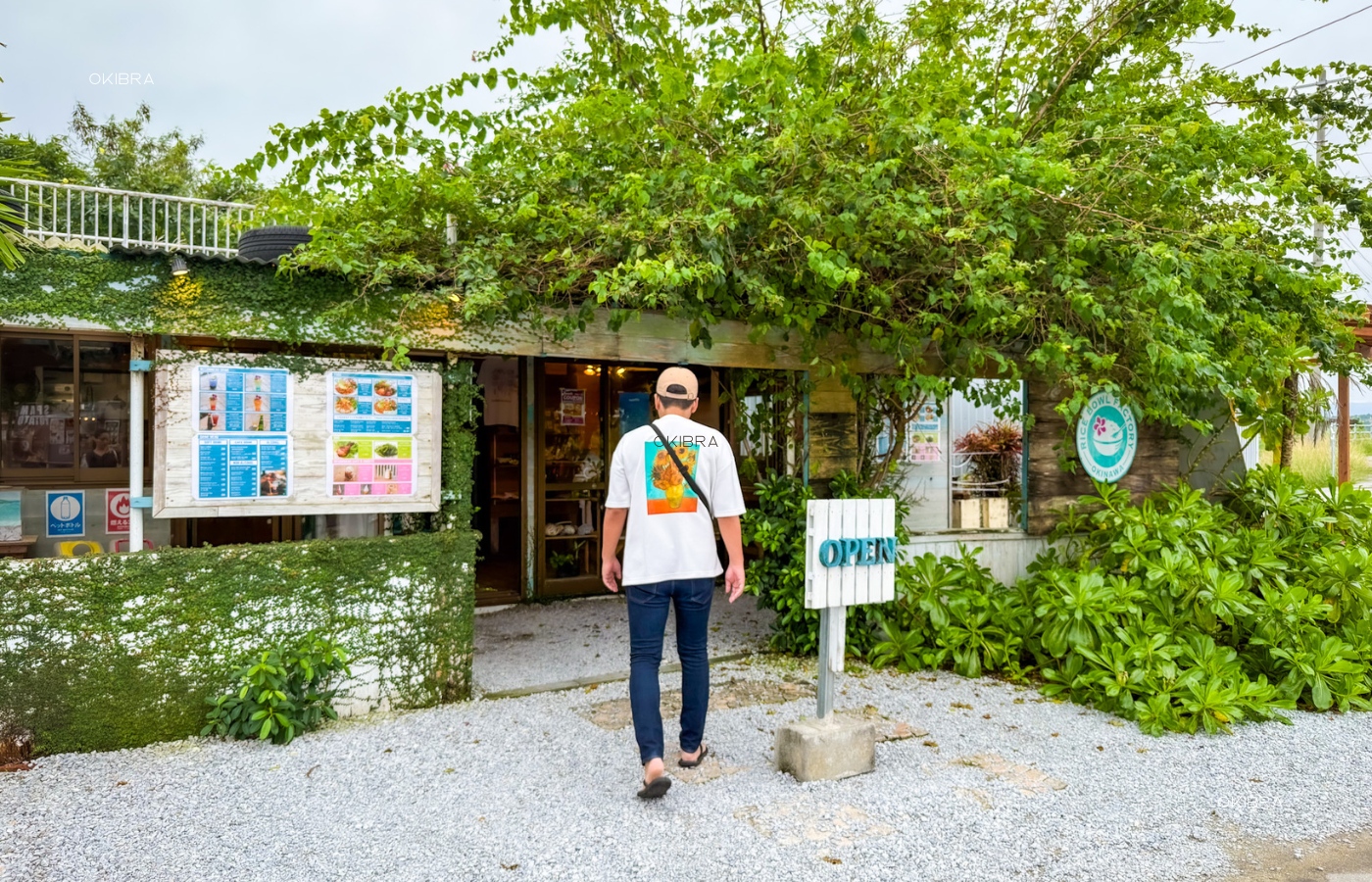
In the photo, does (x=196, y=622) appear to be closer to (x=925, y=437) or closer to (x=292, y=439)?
(x=292, y=439)

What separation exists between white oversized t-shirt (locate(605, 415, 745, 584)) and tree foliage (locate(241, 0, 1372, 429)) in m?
0.77

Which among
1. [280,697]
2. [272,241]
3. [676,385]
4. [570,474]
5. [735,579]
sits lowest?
[280,697]

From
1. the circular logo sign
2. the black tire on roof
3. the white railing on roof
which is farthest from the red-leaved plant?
the white railing on roof

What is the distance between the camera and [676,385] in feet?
10.6

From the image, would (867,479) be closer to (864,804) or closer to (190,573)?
(864,804)

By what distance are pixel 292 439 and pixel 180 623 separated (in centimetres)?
90

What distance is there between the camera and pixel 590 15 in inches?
189

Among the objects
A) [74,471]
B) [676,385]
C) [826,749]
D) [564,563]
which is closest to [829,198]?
[676,385]

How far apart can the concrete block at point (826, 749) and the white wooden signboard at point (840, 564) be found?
108 millimetres

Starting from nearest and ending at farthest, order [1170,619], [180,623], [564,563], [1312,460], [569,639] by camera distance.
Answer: [180,623] → [1170,619] → [569,639] → [564,563] → [1312,460]

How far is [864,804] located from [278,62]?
15942 millimetres

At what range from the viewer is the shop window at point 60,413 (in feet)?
20.1

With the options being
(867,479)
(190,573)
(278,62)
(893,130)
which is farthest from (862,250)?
(278,62)

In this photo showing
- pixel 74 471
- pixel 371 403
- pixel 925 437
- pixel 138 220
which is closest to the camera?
pixel 371 403
